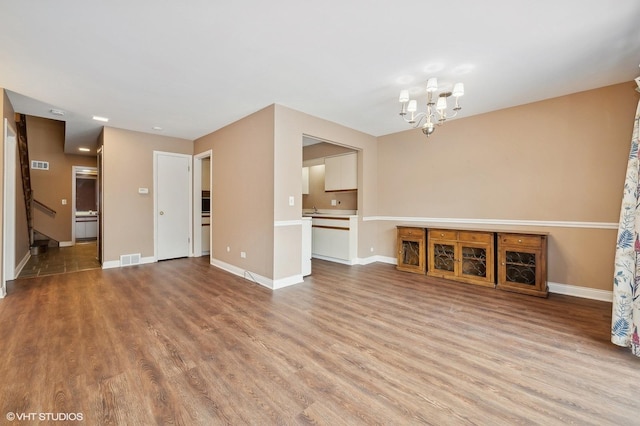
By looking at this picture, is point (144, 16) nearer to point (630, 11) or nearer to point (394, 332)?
point (394, 332)

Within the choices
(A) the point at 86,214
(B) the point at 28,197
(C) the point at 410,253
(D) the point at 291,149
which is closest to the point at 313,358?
(D) the point at 291,149

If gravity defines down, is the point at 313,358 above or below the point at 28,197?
below

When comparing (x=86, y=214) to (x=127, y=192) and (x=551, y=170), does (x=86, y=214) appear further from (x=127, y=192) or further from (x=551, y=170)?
(x=551, y=170)

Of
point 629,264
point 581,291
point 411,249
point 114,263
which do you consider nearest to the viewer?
point 629,264

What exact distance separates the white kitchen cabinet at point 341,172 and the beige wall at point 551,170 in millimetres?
1289

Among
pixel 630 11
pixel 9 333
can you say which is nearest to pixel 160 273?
pixel 9 333

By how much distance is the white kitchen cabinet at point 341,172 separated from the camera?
5.54 metres

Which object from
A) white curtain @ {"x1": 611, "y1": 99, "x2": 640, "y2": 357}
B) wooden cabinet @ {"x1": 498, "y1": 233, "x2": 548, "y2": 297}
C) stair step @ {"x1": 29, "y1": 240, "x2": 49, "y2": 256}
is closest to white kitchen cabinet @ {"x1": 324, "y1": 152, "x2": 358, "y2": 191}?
wooden cabinet @ {"x1": 498, "y1": 233, "x2": 548, "y2": 297}

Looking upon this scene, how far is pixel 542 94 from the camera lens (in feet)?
11.6

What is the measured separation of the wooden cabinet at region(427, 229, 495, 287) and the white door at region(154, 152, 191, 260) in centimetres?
502

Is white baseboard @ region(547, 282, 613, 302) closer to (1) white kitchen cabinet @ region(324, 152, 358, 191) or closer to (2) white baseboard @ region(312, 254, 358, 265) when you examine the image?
(2) white baseboard @ region(312, 254, 358, 265)

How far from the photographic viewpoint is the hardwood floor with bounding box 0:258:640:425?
1562 mm

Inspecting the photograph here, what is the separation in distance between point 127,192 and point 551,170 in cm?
705

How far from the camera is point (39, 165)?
23.5ft
